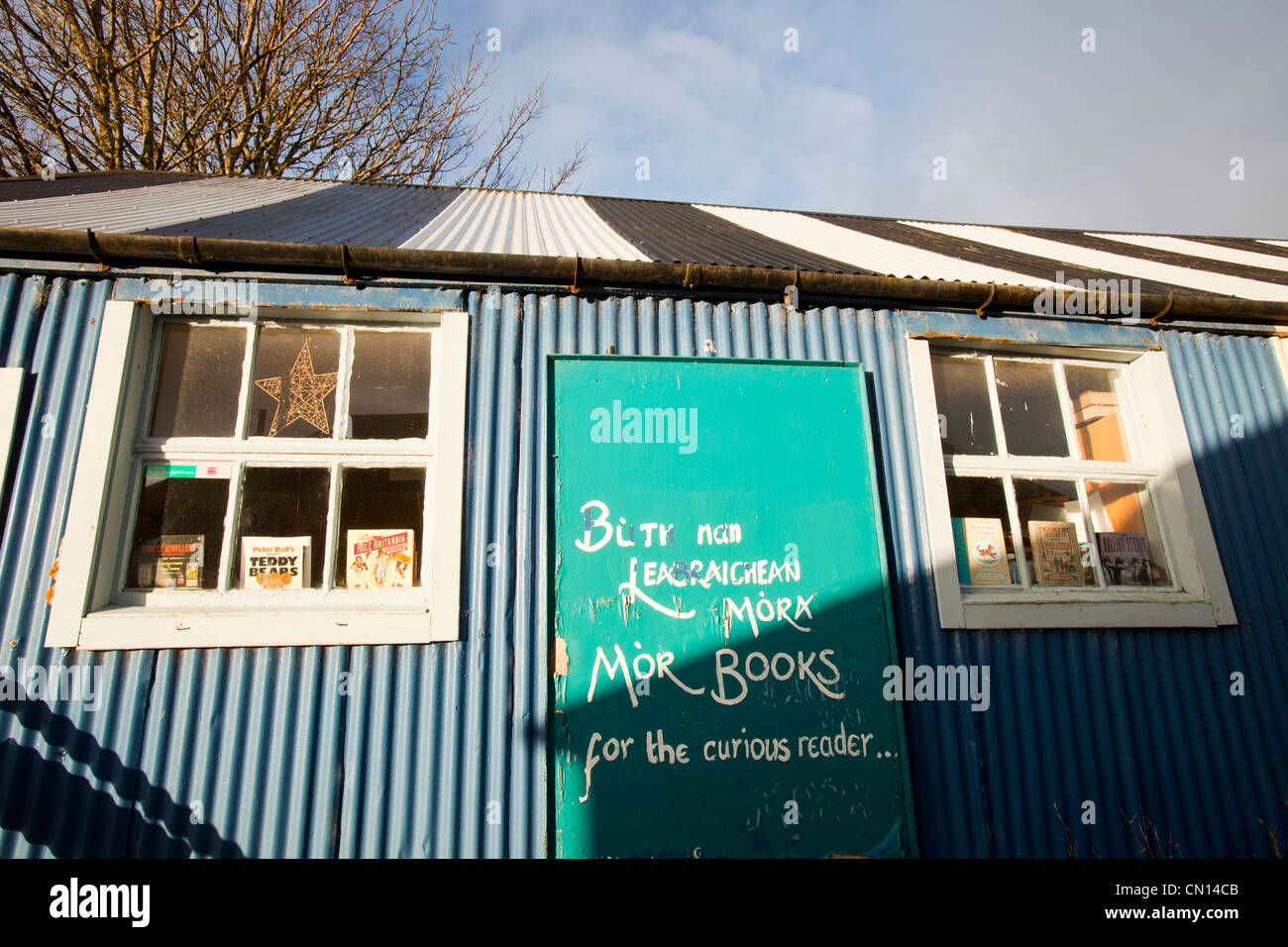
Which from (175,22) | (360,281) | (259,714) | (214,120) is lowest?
(259,714)

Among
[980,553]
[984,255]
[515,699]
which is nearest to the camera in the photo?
[515,699]

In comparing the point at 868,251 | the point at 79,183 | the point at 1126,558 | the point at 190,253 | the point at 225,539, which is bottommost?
the point at 1126,558

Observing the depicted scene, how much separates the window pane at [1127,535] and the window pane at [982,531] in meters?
0.62

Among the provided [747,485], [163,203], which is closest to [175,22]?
[163,203]

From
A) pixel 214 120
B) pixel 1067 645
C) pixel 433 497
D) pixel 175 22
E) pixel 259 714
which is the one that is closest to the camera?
pixel 259 714

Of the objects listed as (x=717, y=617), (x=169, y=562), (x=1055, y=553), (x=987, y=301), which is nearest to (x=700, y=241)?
(x=987, y=301)

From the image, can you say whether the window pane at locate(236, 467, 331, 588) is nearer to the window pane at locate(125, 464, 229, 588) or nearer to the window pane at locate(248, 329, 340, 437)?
the window pane at locate(125, 464, 229, 588)

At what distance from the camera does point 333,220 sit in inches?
164

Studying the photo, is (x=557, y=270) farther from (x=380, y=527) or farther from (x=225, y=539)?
(x=225, y=539)

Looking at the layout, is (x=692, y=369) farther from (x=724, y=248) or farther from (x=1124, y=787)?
(x=1124, y=787)

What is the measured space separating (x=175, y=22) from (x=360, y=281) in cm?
1035

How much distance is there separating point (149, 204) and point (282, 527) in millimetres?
3017

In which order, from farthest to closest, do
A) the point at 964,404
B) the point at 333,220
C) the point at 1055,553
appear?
the point at 333,220 < the point at 964,404 < the point at 1055,553

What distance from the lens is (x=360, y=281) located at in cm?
326
